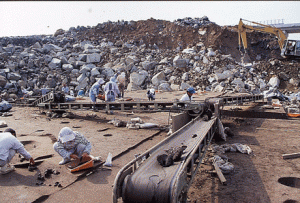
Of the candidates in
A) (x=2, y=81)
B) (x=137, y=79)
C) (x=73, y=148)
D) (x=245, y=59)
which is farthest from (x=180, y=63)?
(x=73, y=148)

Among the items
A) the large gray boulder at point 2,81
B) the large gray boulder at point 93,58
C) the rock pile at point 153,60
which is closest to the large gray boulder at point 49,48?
the rock pile at point 153,60

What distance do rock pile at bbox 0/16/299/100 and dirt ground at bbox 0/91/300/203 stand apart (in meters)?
9.14

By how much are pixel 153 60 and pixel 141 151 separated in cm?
1838

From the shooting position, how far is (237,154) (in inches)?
208

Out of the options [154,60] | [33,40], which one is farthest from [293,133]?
[33,40]

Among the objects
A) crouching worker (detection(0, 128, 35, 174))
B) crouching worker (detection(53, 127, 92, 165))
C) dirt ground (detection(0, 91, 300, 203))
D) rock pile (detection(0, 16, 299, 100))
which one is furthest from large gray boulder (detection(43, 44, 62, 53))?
crouching worker (detection(53, 127, 92, 165))

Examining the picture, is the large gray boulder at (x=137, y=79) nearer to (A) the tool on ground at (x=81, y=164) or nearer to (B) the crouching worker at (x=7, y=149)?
(A) the tool on ground at (x=81, y=164)

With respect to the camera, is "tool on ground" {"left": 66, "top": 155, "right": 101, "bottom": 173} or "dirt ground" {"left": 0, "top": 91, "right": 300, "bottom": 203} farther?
"tool on ground" {"left": 66, "top": 155, "right": 101, "bottom": 173}

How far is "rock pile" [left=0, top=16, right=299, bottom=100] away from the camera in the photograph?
18.2 metres

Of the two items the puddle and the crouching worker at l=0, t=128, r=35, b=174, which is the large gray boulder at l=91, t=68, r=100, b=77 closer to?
the crouching worker at l=0, t=128, r=35, b=174

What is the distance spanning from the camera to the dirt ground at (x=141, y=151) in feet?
11.5

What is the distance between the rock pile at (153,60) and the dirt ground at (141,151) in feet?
30.0

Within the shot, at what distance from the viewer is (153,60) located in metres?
23.1

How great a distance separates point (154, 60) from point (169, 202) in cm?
2145
